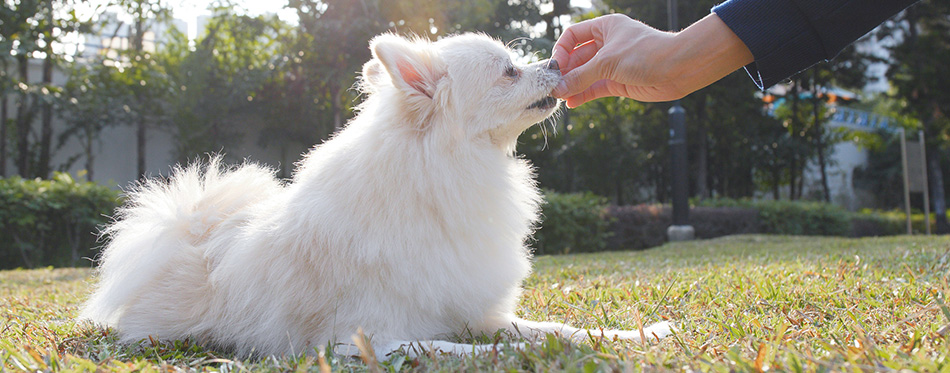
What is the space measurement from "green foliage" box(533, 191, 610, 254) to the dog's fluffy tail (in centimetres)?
776

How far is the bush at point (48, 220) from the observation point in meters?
9.05

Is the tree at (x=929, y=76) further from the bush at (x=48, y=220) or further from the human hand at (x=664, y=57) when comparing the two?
the bush at (x=48, y=220)

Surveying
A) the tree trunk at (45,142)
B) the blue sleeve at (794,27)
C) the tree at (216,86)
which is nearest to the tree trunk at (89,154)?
the tree trunk at (45,142)

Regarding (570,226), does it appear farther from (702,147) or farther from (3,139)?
(3,139)

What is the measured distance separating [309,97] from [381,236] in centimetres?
1854

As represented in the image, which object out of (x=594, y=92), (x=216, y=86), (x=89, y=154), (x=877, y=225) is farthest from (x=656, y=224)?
Answer: (x=89, y=154)

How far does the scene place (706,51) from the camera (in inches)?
98.1

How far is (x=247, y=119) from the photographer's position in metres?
20.3

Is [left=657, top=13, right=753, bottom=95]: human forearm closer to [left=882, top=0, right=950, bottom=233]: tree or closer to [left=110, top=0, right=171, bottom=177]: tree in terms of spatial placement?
[left=110, top=0, right=171, bottom=177]: tree

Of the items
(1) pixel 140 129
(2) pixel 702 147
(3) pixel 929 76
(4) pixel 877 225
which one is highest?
Answer: (3) pixel 929 76

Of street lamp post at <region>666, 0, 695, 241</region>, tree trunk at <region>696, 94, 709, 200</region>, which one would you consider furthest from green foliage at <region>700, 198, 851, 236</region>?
street lamp post at <region>666, 0, 695, 241</region>

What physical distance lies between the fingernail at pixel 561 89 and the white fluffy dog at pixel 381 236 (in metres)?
0.03

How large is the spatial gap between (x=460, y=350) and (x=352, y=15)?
13.4 m

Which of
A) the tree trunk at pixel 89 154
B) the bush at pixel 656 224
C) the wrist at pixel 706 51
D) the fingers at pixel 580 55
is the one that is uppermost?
the tree trunk at pixel 89 154
